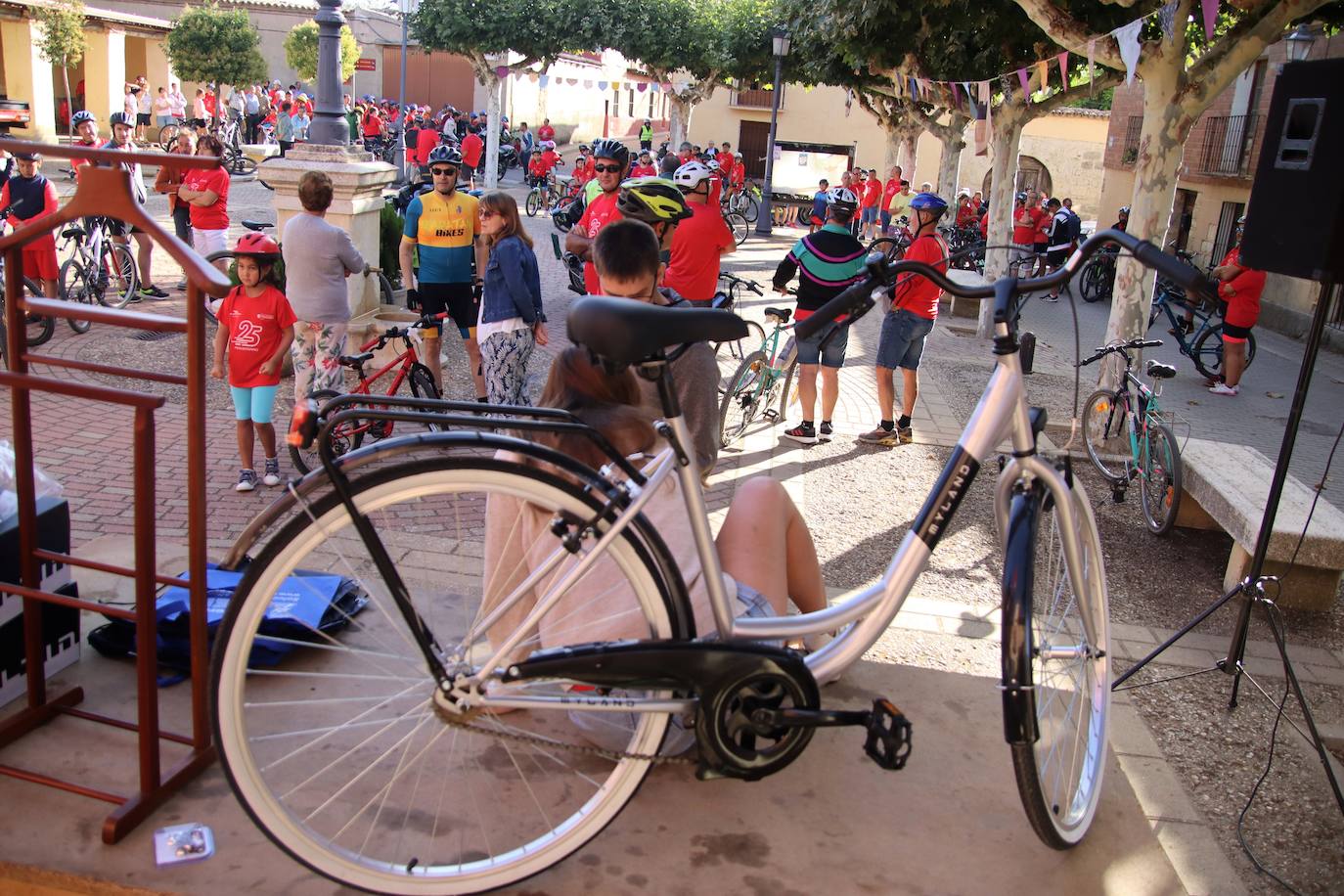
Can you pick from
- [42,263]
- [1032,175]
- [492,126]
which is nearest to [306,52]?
[492,126]

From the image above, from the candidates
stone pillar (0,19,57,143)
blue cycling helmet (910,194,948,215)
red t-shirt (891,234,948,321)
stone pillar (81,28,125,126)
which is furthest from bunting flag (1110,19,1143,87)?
stone pillar (81,28,125,126)

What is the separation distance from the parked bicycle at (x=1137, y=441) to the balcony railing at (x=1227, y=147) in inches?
608

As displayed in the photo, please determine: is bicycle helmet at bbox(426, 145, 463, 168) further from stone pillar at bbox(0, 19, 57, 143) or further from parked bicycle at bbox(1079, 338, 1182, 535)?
stone pillar at bbox(0, 19, 57, 143)

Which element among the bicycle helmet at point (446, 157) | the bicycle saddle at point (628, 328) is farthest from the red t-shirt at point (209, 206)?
the bicycle saddle at point (628, 328)

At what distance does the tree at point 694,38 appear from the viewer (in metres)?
29.7

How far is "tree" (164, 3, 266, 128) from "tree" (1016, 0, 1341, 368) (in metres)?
27.3

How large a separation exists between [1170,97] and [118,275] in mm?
9452

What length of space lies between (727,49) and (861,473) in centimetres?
2603

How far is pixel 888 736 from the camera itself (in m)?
2.34

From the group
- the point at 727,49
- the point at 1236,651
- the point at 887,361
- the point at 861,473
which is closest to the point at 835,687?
the point at 1236,651

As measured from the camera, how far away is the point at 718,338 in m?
2.22

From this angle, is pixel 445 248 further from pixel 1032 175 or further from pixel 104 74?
pixel 1032 175

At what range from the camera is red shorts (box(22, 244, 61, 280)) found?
9125 mm

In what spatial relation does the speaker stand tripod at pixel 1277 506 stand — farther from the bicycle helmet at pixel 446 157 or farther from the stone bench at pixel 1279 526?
the bicycle helmet at pixel 446 157
